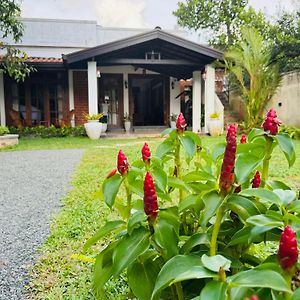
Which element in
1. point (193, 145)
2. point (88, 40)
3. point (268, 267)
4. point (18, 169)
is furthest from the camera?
point (88, 40)

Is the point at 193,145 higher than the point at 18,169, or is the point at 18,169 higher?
the point at 193,145

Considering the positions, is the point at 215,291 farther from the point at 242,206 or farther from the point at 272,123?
the point at 272,123

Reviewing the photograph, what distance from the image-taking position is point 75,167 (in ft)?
21.5

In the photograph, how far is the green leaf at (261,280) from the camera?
2.07ft

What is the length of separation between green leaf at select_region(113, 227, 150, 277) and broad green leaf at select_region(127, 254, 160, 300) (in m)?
0.15

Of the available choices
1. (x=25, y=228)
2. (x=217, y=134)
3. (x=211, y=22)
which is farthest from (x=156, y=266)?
(x=211, y=22)

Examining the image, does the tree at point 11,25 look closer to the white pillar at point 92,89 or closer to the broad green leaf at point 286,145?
the white pillar at point 92,89

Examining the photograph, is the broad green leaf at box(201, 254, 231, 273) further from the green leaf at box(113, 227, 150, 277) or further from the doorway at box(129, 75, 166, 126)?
the doorway at box(129, 75, 166, 126)

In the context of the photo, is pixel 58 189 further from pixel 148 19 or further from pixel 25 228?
pixel 148 19

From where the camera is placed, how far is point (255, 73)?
12.4 meters

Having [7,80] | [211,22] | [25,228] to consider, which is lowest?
[25,228]

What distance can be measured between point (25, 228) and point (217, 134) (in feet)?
35.3

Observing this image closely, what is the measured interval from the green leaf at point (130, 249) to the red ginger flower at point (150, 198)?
0.21ft

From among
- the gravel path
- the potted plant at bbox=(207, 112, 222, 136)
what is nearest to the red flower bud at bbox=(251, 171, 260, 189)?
the gravel path
